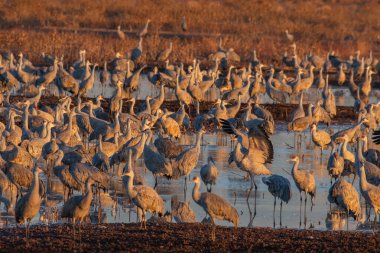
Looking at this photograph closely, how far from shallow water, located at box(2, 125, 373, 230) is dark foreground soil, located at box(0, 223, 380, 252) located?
111cm

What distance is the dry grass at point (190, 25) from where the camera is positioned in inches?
1313

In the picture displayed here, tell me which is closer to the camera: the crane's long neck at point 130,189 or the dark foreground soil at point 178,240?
the dark foreground soil at point 178,240

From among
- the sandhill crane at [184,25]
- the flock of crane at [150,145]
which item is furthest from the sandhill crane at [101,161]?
the sandhill crane at [184,25]

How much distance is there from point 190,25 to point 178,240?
32239mm

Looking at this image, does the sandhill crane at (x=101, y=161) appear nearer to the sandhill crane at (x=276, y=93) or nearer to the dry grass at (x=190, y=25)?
the sandhill crane at (x=276, y=93)

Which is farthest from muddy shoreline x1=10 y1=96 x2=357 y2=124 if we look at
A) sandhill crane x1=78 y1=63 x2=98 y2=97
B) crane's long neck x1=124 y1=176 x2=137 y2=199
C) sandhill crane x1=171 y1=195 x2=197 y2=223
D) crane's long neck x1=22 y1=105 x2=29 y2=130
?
crane's long neck x1=124 y1=176 x2=137 y2=199

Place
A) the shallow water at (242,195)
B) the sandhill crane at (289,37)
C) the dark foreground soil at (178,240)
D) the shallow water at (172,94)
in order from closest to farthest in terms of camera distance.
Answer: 1. the dark foreground soil at (178,240)
2. the shallow water at (242,195)
3. the shallow water at (172,94)
4. the sandhill crane at (289,37)

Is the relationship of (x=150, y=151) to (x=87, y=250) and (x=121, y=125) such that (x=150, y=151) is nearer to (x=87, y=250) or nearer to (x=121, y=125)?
(x=121, y=125)

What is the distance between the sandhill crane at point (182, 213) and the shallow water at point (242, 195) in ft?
0.38

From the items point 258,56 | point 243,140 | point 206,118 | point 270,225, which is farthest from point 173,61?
point 270,225

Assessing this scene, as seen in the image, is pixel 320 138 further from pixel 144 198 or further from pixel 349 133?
pixel 144 198

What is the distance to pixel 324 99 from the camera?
2234 centimetres

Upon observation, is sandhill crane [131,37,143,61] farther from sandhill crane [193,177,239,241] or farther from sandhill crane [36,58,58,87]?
sandhill crane [193,177,239,241]

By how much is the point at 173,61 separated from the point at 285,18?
13812 mm
